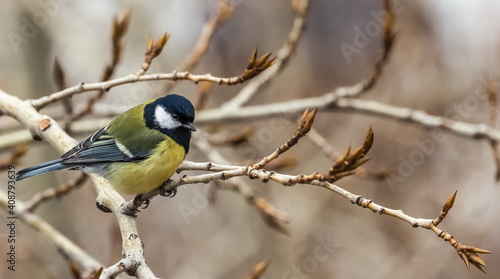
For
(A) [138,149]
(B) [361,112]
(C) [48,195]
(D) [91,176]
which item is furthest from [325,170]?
(D) [91,176]

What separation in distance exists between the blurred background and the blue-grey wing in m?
2.42

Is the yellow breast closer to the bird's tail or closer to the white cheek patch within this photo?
the white cheek patch

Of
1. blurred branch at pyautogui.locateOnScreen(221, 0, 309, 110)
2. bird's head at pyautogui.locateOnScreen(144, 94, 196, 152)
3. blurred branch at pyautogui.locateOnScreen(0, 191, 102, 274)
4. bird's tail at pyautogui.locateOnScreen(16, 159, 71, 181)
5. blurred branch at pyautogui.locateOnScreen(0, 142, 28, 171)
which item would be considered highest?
blurred branch at pyautogui.locateOnScreen(221, 0, 309, 110)

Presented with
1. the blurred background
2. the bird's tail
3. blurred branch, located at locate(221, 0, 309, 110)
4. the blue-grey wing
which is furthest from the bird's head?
the blurred background

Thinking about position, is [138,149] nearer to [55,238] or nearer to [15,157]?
[55,238]

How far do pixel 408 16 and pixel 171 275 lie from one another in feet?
15.4

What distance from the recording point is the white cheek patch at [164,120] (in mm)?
3248

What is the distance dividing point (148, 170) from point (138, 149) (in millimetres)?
332

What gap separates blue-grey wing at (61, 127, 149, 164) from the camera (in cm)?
303

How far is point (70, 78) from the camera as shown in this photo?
8766 mm

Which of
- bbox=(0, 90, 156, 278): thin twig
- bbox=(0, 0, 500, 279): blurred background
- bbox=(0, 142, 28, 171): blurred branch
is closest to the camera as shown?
bbox=(0, 90, 156, 278): thin twig

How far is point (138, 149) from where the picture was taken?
325cm

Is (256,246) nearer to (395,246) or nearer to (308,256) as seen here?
(308,256)

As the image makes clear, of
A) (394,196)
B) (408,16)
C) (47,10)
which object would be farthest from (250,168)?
(408,16)
